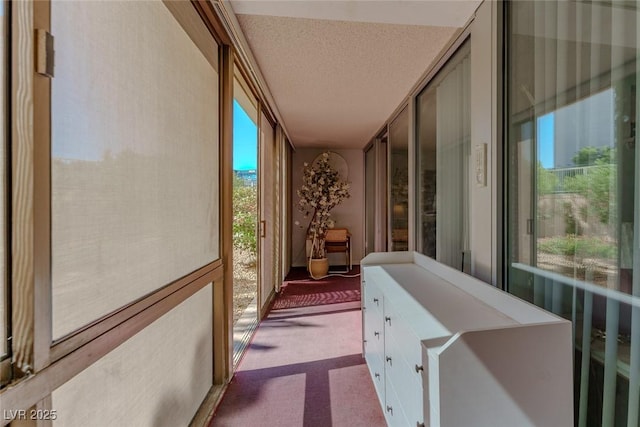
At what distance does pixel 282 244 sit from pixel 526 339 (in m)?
3.61

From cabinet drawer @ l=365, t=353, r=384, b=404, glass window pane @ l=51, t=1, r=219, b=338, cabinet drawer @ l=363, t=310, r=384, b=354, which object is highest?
glass window pane @ l=51, t=1, r=219, b=338

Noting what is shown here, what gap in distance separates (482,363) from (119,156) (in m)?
1.28

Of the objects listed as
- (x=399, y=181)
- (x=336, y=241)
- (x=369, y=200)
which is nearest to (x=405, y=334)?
(x=399, y=181)

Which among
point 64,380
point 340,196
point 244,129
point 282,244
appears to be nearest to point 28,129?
point 64,380

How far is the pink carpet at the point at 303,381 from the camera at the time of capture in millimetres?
1573

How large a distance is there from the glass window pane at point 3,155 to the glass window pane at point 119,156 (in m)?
0.09

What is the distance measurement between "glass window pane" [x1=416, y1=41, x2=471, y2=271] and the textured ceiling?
8.9 inches

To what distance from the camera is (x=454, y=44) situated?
1767 millimetres

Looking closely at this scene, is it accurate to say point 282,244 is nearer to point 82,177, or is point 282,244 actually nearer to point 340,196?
point 340,196

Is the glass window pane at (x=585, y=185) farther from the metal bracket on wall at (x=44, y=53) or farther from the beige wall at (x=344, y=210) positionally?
the beige wall at (x=344, y=210)

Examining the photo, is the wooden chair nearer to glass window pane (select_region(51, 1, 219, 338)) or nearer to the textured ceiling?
the textured ceiling

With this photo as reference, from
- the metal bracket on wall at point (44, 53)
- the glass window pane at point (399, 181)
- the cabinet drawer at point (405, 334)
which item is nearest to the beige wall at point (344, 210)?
the glass window pane at point (399, 181)

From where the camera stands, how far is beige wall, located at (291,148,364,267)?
5320mm

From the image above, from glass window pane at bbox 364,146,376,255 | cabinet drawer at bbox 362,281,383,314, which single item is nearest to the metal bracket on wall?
cabinet drawer at bbox 362,281,383,314
